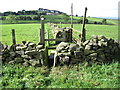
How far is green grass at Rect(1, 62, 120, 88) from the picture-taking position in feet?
14.8

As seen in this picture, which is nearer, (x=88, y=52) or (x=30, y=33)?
(x=88, y=52)

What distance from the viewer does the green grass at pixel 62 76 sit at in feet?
14.8

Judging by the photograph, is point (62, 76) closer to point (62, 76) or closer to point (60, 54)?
point (62, 76)

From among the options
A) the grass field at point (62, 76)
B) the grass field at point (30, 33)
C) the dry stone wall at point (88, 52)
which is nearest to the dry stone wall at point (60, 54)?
the dry stone wall at point (88, 52)

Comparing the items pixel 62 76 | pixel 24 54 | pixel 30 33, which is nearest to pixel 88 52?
pixel 62 76

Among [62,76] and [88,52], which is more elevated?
[88,52]

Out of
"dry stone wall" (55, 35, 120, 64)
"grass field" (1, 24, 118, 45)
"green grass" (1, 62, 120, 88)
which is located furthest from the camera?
"grass field" (1, 24, 118, 45)

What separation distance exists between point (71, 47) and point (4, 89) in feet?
10.7

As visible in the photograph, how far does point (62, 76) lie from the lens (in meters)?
5.05

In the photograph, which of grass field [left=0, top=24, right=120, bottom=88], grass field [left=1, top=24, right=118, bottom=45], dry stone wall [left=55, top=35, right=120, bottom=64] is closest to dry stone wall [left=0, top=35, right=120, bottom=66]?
dry stone wall [left=55, top=35, right=120, bottom=64]

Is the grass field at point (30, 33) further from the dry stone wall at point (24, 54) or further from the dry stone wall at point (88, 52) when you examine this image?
the dry stone wall at point (88, 52)

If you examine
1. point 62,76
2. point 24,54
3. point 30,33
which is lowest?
point 62,76

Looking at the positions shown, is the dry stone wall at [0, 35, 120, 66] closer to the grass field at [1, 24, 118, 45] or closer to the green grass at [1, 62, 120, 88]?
the green grass at [1, 62, 120, 88]

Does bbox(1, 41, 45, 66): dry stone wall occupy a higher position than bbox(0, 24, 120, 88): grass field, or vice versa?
bbox(1, 41, 45, 66): dry stone wall
